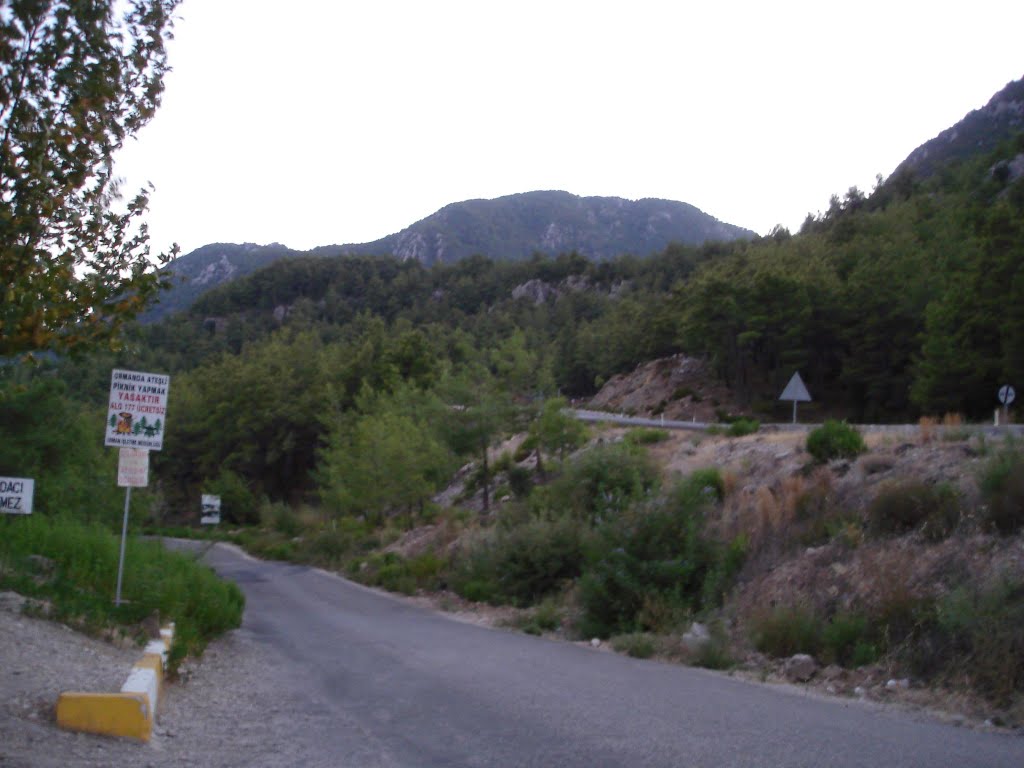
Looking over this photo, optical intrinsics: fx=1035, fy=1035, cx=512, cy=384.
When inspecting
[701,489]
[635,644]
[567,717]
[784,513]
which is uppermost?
[701,489]

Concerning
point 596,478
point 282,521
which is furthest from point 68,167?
point 282,521

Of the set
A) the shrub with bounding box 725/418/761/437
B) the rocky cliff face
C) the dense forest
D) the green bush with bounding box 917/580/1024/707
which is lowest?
the green bush with bounding box 917/580/1024/707

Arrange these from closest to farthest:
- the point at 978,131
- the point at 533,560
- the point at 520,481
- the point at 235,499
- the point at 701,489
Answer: the point at 701,489 → the point at 533,560 → the point at 520,481 → the point at 235,499 → the point at 978,131

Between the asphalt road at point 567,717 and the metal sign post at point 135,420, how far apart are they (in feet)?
11.4

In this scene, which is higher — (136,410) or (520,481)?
(136,410)

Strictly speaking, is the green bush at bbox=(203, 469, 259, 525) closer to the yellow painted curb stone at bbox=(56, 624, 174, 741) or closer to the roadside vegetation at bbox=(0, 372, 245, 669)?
the roadside vegetation at bbox=(0, 372, 245, 669)

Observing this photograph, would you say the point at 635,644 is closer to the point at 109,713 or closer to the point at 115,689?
the point at 115,689

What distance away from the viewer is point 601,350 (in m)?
90.6

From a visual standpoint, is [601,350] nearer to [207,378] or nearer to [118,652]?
[207,378]

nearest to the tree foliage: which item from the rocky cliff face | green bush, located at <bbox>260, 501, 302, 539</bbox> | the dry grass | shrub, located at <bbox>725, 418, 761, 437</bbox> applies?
the dry grass

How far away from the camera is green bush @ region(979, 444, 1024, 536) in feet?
53.3

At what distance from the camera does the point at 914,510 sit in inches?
719

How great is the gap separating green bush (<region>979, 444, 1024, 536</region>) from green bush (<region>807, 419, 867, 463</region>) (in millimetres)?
5778

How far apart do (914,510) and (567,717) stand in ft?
33.7
